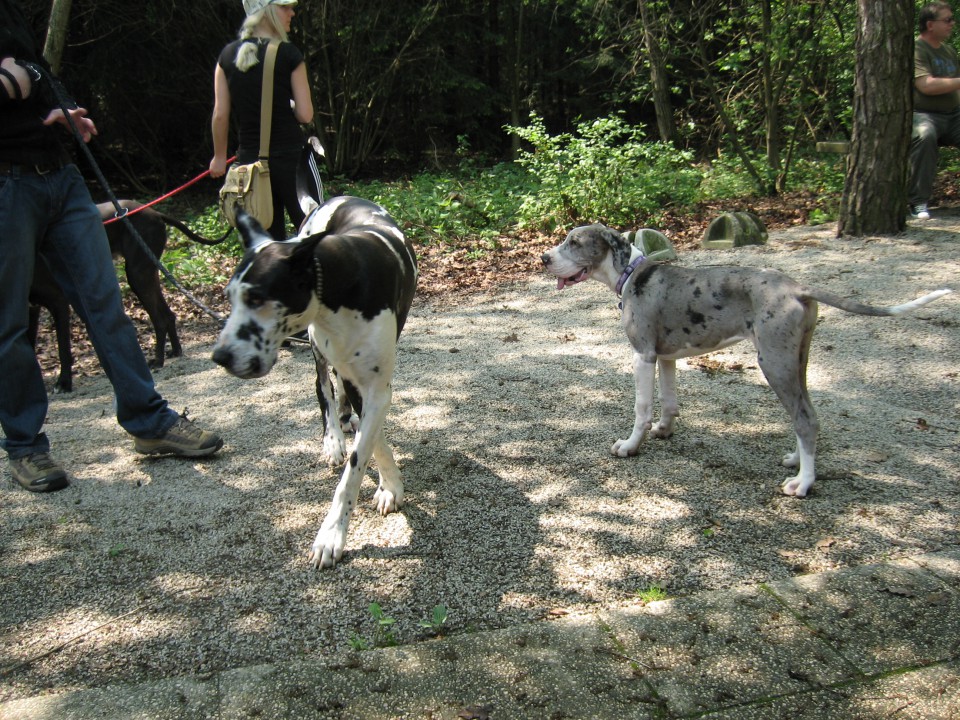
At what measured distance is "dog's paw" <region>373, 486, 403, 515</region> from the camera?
391cm

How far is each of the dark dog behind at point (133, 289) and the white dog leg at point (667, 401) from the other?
→ 3684mm

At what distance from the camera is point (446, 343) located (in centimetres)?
665

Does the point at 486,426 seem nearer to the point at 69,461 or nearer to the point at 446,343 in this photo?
the point at 446,343

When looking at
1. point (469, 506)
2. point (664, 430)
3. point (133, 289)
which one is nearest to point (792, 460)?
point (664, 430)

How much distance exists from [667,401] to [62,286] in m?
3.40

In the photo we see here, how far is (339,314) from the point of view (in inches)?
134

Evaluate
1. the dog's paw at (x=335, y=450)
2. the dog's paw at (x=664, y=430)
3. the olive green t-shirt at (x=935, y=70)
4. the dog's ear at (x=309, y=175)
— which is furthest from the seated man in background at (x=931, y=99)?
the dog's paw at (x=335, y=450)

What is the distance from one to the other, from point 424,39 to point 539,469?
1471 cm

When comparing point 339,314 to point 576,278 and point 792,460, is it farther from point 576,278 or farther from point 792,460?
point 792,460

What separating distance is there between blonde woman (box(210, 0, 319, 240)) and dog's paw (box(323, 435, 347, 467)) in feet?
7.00

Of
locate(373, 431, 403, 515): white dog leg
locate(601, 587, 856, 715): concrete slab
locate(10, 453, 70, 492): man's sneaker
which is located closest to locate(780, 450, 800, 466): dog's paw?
locate(601, 587, 856, 715): concrete slab

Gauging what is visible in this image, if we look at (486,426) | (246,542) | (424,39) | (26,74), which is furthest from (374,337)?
(424,39)

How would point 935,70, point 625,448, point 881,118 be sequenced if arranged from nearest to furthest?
point 625,448 < point 881,118 < point 935,70

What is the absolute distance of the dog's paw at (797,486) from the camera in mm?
3803
